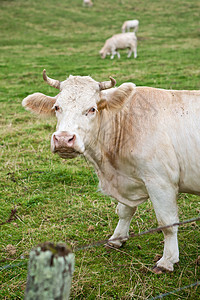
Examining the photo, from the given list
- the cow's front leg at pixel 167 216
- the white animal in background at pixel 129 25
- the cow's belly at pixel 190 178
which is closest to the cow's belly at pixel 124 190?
the cow's front leg at pixel 167 216

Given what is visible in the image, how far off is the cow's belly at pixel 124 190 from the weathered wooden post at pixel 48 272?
238cm

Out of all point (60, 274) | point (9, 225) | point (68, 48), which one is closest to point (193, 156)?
point (60, 274)

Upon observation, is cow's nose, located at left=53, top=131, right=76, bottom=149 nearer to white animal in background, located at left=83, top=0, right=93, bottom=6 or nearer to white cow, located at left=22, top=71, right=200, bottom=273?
white cow, located at left=22, top=71, right=200, bottom=273

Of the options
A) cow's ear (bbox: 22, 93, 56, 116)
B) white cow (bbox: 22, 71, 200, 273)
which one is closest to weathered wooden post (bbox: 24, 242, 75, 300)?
white cow (bbox: 22, 71, 200, 273)

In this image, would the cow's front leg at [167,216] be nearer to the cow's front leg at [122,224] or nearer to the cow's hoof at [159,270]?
the cow's hoof at [159,270]

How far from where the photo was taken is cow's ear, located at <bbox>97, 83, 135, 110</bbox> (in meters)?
3.83

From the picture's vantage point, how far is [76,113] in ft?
11.8

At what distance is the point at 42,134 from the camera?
830 cm

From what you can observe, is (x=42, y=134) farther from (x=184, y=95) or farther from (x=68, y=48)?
(x=68, y=48)

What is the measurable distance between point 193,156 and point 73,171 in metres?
3.06

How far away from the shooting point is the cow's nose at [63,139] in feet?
10.8

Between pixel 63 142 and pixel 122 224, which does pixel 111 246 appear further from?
pixel 63 142

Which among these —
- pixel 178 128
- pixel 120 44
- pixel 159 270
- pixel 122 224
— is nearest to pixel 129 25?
pixel 120 44

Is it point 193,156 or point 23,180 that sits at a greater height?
point 193,156
